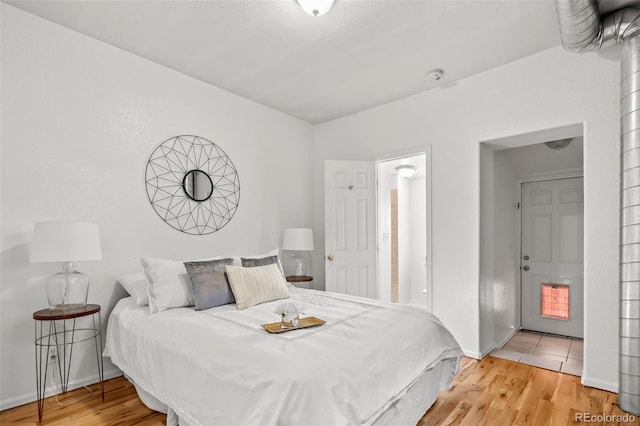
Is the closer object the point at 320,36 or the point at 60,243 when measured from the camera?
the point at 60,243

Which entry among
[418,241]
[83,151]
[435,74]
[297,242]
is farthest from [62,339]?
[418,241]

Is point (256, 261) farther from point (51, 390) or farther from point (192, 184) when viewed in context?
point (51, 390)

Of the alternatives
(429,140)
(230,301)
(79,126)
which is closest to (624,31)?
(429,140)

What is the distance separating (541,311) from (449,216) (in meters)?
1.94

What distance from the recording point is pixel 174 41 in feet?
9.47

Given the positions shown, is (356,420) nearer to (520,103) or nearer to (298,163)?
(520,103)

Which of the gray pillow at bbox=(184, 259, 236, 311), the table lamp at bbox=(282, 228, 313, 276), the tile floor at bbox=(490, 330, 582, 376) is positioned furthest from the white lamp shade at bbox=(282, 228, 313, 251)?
the tile floor at bbox=(490, 330, 582, 376)

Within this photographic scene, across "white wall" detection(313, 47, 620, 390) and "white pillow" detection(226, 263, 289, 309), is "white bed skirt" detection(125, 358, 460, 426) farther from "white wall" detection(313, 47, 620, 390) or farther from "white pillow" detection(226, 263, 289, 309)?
"white wall" detection(313, 47, 620, 390)

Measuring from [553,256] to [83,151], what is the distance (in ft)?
16.8

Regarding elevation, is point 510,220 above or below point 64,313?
above

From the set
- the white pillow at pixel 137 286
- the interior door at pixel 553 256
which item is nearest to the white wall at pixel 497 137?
the interior door at pixel 553 256

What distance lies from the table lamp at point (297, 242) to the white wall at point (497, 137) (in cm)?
125

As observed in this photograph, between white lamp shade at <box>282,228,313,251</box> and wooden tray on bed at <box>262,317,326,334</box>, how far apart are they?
6.24 ft

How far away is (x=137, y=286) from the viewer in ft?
8.90
